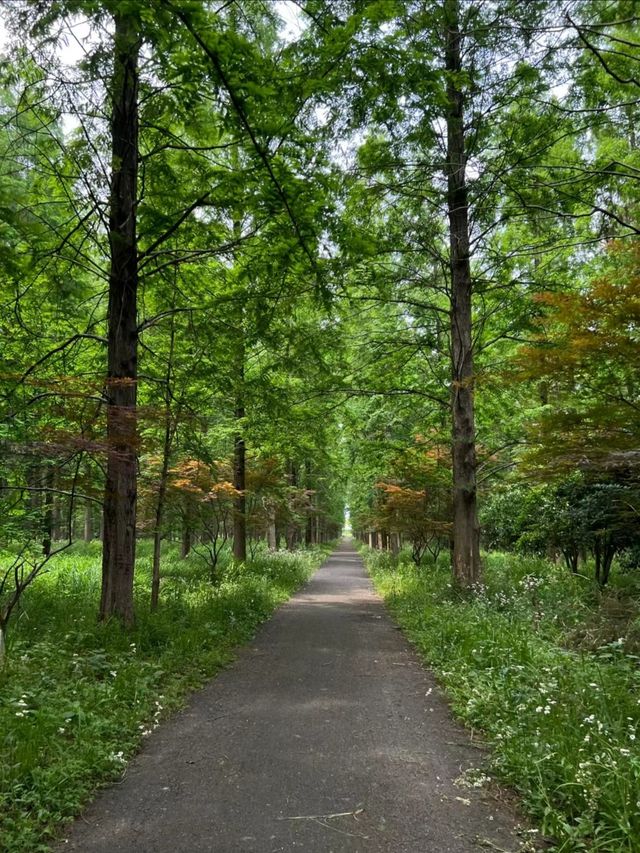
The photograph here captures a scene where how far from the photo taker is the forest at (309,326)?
3.62 metres

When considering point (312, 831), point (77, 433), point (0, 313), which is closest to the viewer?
point (312, 831)

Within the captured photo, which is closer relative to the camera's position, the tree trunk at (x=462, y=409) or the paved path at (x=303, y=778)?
the paved path at (x=303, y=778)

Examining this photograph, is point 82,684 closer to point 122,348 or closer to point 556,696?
point 122,348

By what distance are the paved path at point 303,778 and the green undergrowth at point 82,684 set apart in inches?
8.3

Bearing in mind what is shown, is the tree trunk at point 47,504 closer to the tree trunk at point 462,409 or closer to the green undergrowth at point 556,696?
the green undergrowth at point 556,696

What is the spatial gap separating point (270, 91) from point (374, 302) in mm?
6958

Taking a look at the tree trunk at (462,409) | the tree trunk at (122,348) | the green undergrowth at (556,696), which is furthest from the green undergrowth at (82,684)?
the tree trunk at (462,409)

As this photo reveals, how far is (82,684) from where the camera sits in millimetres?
4723

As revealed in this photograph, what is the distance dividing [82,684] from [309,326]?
6.08 meters

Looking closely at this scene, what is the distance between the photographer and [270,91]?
3.46 meters

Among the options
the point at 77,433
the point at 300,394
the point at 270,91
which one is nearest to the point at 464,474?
the point at 300,394

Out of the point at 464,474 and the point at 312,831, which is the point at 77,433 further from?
the point at 464,474

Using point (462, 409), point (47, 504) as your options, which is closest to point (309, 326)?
point (462, 409)

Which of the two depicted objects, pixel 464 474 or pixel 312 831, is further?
pixel 464 474
